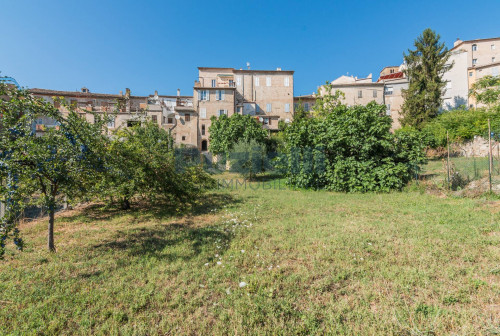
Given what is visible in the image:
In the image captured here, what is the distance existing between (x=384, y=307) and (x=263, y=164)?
15439 mm

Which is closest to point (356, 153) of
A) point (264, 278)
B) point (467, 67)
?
point (264, 278)

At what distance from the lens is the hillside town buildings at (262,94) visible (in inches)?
1377

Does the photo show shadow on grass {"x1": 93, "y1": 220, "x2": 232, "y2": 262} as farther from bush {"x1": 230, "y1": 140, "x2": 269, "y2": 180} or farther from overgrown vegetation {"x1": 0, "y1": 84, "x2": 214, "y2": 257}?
bush {"x1": 230, "y1": 140, "x2": 269, "y2": 180}

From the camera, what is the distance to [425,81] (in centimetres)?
2794

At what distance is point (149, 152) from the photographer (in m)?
6.95

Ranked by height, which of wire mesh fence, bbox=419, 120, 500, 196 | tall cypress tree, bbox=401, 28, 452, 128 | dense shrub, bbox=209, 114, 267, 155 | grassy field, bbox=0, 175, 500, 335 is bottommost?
grassy field, bbox=0, 175, 500, 335

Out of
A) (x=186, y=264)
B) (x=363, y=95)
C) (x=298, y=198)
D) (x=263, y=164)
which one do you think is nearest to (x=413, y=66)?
(x=363, y=95)

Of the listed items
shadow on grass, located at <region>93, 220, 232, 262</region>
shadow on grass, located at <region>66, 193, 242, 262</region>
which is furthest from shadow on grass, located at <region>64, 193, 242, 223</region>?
shadow on grass, located at <region>93, 220, 232, 262</region>

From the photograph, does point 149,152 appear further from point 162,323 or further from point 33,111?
point 162,323

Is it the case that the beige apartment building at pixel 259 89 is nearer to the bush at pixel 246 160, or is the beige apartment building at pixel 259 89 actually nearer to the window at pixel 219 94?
the window at pixel 219 94

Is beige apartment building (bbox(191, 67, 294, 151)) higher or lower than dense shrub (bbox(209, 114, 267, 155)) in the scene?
higher

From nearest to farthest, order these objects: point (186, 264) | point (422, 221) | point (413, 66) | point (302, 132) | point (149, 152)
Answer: point (186, 264), point (422, 221), point (149, 152), point (302, 132), point (413, 66)

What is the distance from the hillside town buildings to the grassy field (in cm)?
3079

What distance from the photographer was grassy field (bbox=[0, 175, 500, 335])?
2.36 m
